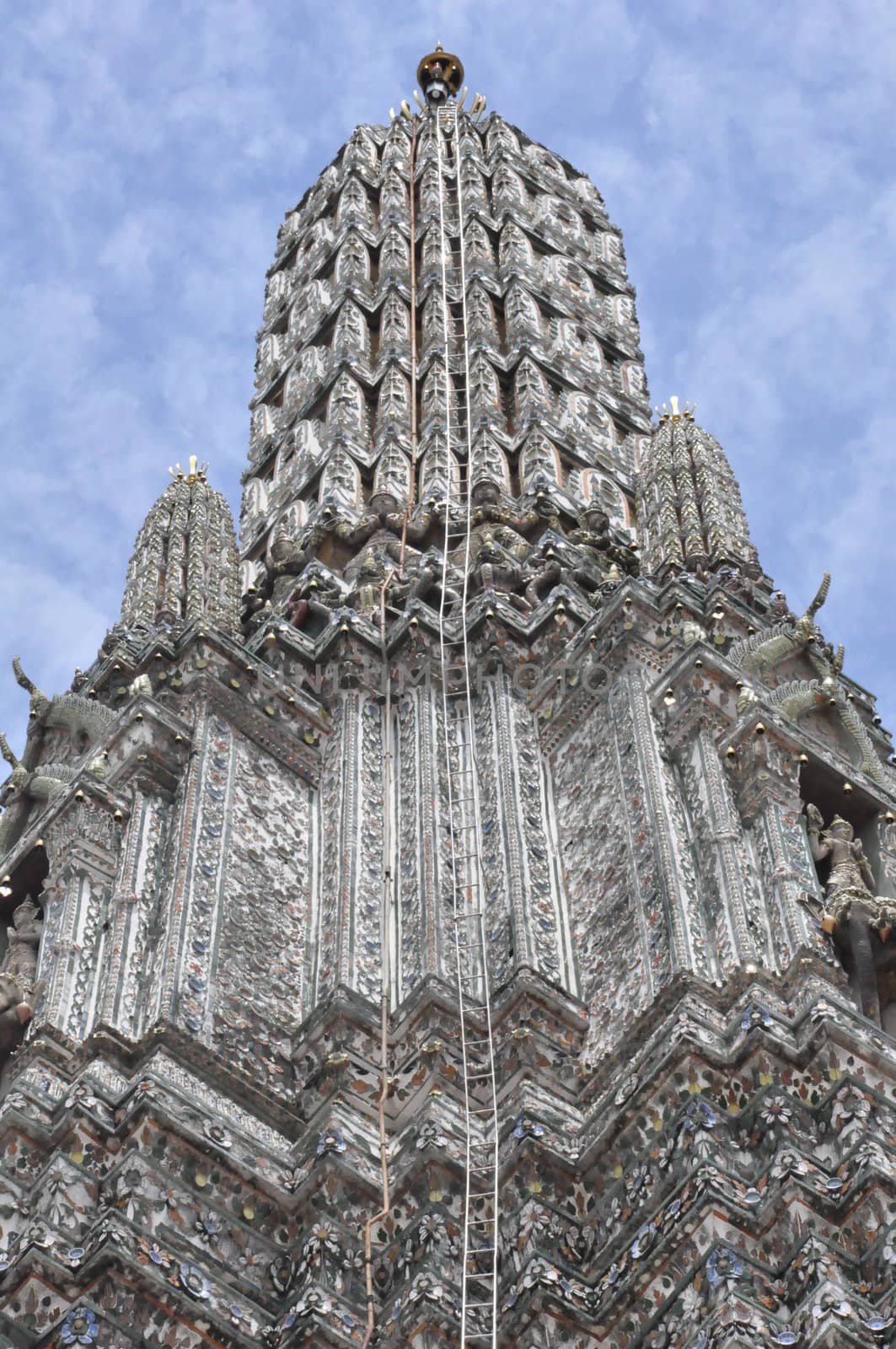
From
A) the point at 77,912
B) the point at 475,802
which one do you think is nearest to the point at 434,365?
the point at 475,802

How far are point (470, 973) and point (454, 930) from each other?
0.64 m

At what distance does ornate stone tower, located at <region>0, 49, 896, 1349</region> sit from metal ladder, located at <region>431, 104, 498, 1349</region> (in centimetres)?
4

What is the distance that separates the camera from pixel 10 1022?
1948 centimetres

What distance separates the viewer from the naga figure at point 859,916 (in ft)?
59.2

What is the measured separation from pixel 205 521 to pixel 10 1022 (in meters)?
8.78

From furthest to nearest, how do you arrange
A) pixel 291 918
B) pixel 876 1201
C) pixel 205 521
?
pixel 205 521
pixel 291 918
pixel 876 1201

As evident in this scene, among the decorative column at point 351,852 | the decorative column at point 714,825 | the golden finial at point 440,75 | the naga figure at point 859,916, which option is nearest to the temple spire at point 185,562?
the decorative column at point 351,852

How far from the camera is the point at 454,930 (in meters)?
20.5

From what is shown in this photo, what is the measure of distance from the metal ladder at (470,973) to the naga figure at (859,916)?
8.22 feet

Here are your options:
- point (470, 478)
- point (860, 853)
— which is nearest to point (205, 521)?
point (470, 478)

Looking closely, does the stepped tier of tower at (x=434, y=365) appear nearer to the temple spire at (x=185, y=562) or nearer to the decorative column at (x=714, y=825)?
the temple spire at (x=185, y=562)

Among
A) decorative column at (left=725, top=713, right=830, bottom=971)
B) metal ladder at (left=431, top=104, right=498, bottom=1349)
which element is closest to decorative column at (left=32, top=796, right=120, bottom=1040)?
metal ladder at (left=431, top=104, right=498, bottom=1349)

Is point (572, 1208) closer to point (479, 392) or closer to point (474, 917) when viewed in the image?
point (474, 917)

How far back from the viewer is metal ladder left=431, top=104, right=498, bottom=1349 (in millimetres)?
16625
